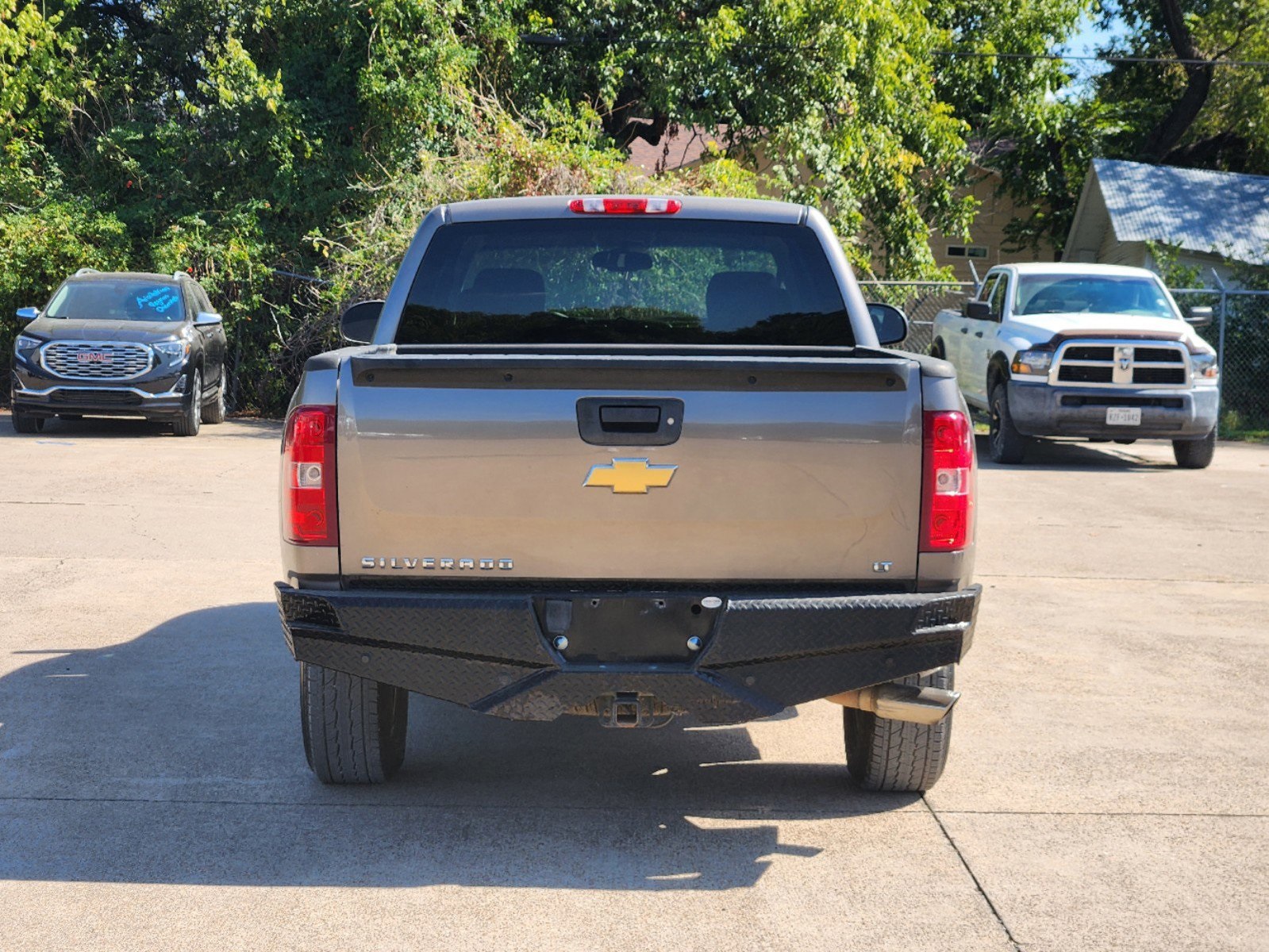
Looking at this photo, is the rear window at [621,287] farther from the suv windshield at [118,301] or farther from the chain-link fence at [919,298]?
the chain-link fence at [919,298]

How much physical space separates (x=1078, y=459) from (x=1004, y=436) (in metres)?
1.49

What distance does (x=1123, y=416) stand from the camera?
1478 centimetres

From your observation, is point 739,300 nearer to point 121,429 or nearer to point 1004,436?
point 1004,436

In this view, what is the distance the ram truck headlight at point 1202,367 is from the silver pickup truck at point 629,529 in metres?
11.4

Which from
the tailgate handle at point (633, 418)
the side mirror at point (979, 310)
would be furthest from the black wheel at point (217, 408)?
the tailgate handle at point (633, 418)

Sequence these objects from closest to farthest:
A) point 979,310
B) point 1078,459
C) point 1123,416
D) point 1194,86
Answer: point 1123,416, point 979,310, point 1078,459, point 1194,86

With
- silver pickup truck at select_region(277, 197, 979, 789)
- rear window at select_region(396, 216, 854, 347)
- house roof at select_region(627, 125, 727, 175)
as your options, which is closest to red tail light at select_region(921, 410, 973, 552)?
silver pickup truck at select_region(277, 197, 979, 789)

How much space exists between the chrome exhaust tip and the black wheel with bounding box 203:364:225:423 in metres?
14.7

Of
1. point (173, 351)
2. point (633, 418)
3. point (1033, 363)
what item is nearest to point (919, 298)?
point (1033, 363)

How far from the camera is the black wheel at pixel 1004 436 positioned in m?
15.4

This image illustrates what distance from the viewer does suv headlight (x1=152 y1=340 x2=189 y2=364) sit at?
53.1 ft

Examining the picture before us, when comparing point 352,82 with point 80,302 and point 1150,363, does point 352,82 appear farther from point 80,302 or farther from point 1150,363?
point 1150,363

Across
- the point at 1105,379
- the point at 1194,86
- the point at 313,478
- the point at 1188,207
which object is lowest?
the point at 1105,379

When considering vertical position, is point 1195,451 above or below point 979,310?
below
